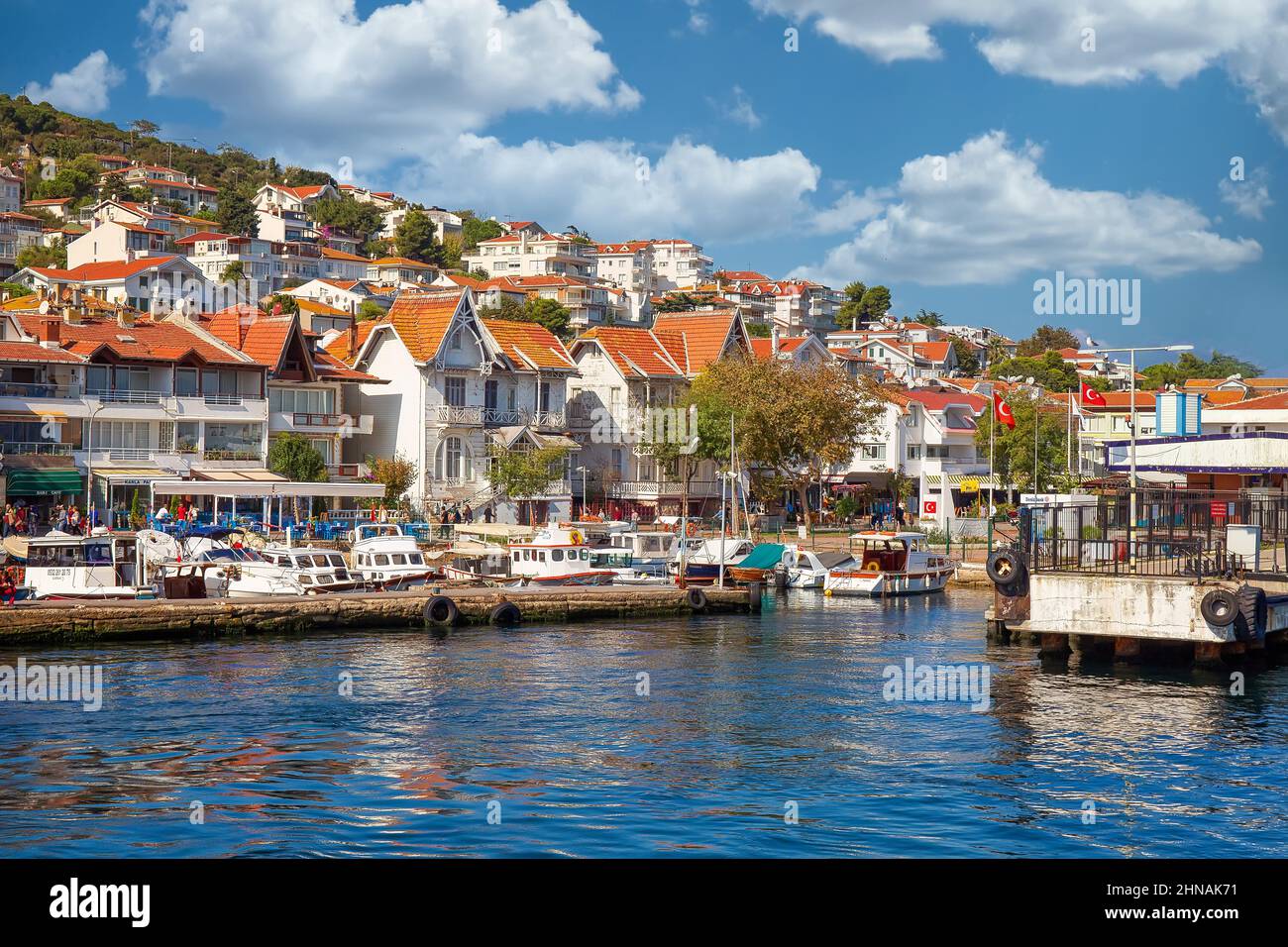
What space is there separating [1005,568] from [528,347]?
47.9m

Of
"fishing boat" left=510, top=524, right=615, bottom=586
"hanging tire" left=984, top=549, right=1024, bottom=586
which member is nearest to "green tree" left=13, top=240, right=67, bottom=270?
"fishing boat" left=510, top=524, right=615, bottom=586

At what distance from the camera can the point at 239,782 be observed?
22375mm

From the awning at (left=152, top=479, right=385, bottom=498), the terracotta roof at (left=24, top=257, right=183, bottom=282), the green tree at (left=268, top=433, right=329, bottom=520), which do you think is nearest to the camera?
the awning at (left=152, top=479, right=385, bottom=498)

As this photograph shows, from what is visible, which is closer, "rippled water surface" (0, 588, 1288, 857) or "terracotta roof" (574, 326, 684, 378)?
"rippled water surface" (0, 588, 1288, 857)

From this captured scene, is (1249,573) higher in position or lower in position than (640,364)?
lower

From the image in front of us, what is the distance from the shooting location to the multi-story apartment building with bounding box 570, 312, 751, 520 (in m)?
84.4

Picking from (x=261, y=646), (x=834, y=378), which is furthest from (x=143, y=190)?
(x=261, y=646)

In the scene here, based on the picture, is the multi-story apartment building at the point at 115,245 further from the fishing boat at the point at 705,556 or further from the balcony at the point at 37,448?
the fishing boat at the point at 705,556

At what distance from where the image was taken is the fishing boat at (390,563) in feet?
165

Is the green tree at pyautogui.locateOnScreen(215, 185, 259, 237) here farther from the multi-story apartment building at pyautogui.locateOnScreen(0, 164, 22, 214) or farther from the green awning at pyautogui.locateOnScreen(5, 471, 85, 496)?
the green awning at pyautogui.locateOnScreen(5, 471, 85, 496)

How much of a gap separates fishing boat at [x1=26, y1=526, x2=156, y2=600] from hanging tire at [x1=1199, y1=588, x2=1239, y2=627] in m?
31.8

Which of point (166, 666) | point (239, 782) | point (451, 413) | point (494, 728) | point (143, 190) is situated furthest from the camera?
point (143, 190)
